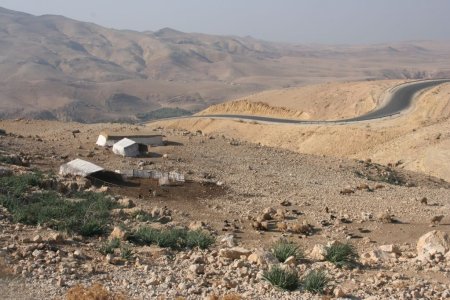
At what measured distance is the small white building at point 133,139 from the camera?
20016 mm

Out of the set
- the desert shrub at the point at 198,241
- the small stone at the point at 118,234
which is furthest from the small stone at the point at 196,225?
the small stone at the point at 118,234

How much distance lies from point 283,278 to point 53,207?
5.12m

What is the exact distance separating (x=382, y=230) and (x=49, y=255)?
637 centimetres

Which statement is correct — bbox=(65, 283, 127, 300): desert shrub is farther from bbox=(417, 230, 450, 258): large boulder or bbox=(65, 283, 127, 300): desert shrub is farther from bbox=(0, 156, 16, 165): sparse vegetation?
bbox=(0, 156, 16, 165): sparse vegetation

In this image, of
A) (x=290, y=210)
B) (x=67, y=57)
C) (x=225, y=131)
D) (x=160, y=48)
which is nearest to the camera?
(x=290, y=210)

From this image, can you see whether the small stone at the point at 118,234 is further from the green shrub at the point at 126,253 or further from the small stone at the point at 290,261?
the small stone at the point at 290,261

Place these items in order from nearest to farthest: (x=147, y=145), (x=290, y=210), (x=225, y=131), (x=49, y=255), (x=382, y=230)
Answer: (x=49, y=255)
(x=382, y=230)
(x=290, y=210)
(x=147, y=145)
(x=225, y=131)

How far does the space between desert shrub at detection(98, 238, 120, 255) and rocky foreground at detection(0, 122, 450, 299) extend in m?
0.02

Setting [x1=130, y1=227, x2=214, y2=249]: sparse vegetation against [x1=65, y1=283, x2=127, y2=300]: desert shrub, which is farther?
[x1=130, y1=227, x2=214, y2=249]: sparse vegetation

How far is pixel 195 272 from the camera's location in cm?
748

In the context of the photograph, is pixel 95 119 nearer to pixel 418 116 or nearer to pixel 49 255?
pixel 418 116

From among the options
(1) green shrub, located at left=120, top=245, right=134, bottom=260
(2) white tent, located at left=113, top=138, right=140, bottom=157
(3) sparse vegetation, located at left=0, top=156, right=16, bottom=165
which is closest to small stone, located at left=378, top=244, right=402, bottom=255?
(1) green shrub, located at left=120, top=245, right=134, bottom=260

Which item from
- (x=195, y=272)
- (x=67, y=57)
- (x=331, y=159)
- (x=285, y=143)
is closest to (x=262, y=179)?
(x=331, y=159)

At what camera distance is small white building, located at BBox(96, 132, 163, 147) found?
20.0 m
